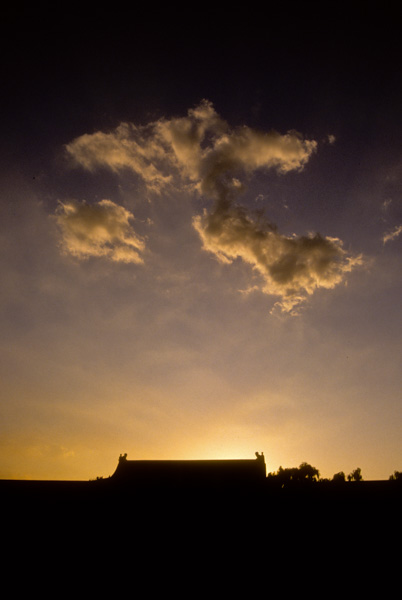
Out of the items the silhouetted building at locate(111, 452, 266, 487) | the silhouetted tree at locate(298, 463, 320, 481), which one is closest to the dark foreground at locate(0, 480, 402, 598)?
the silhouetted building at locate(111, 452, 266, 487)

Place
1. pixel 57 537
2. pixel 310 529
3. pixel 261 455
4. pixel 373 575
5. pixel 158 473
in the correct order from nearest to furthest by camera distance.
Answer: pixel 373 575, pixel 310 529, pixel 57 537, pixel 158 473, pixel 261 455

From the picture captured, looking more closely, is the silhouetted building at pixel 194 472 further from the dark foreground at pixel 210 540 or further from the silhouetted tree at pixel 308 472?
the silhouetted tree at pixel 308 472

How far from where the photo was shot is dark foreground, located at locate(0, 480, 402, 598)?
33.9 ft

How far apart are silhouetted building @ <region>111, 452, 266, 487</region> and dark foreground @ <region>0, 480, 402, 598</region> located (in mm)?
2992

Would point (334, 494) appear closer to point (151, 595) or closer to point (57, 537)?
point (151, 595)

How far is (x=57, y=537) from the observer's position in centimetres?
1146

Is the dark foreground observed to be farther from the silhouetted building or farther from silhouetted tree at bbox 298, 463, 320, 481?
silhouetted tree at bbox 298, 463, 320, 481

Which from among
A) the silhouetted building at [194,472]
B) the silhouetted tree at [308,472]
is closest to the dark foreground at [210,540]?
the silhouetted building at [194,472]

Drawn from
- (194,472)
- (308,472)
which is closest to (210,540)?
(194,472)

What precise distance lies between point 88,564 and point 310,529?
25.8ft

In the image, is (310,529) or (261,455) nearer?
(310,529)

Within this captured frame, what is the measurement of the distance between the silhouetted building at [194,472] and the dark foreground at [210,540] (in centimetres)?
299

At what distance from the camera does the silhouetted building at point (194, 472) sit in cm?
1523

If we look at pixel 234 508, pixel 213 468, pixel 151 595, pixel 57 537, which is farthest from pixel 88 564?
pixel 213 468
